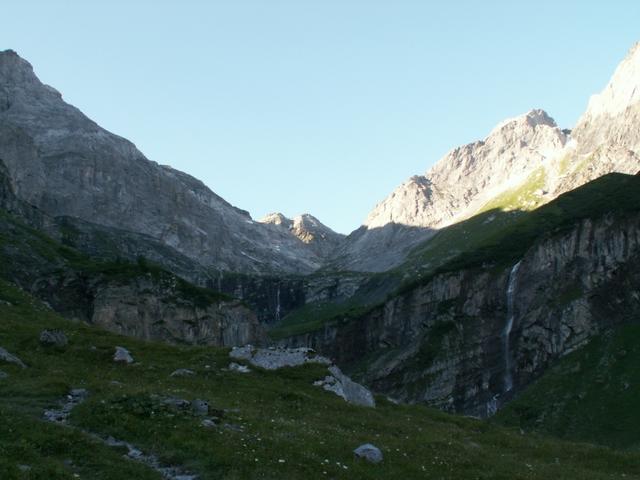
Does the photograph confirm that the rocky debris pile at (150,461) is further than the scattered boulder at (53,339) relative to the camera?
No

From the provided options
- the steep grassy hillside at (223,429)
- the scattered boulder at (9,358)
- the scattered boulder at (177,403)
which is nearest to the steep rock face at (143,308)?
the steep grassy hillside at (223,429)

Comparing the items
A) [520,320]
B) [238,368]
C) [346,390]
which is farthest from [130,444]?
[520,320]

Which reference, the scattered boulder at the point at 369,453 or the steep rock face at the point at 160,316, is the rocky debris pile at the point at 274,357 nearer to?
the scattered boulder at the point at 369,453

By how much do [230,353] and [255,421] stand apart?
2235 centimetres

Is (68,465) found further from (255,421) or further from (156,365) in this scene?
(156,365)

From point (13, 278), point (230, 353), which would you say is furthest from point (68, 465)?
point (13, 278)

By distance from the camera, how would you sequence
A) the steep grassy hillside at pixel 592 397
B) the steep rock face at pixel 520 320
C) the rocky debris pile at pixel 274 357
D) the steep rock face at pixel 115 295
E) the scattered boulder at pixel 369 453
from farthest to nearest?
the steep rock face at pixel 520 320 → the steep rock face at pixel 115 295 → the steep grassy hillside at pixel 592 397 → the rocky debris pile at pixel 274 357 → the scattered boulder at pixel 369 453

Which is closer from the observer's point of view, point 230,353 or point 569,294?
point 230,353

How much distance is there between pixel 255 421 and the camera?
1492 inches

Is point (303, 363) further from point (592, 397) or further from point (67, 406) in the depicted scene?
point (592, 397)

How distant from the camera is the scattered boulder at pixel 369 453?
1335 inches

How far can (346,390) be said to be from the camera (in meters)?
56.9

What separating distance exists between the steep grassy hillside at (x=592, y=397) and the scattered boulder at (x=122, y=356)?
70.0 meters

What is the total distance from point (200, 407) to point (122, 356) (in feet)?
58.0
